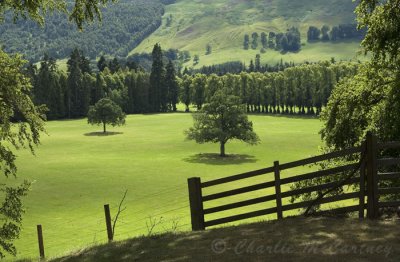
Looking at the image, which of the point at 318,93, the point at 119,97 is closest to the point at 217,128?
the point at 318,93

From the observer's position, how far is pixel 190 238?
12.1 metres

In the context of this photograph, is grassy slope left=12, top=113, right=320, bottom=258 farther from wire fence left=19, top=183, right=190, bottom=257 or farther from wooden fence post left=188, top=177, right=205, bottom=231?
wooden fence post left=188, top=177, right=205, bottom=231

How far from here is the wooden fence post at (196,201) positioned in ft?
43.2

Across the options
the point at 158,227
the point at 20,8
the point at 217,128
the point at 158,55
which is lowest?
the point at 158,227

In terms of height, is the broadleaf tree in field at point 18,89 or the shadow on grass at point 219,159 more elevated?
the broadleaf tree in field at point 18,89

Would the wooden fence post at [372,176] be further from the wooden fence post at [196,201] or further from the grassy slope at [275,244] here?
the wooden fence post at [196,201]

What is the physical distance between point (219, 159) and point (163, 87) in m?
108

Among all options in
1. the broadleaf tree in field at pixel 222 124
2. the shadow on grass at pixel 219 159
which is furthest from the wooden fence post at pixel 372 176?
the broadleaf tree in field at pixel 222 124

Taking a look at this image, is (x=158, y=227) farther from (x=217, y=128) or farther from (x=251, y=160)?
(x=217, y=128)

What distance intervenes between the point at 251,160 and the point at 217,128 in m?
9.81

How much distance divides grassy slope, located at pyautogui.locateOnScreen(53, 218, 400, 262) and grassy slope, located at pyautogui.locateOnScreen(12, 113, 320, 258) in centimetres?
1141

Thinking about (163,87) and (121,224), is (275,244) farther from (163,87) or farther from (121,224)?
(163,87)

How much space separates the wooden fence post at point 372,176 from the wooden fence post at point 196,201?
14.7ft

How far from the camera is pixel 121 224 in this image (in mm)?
36562
